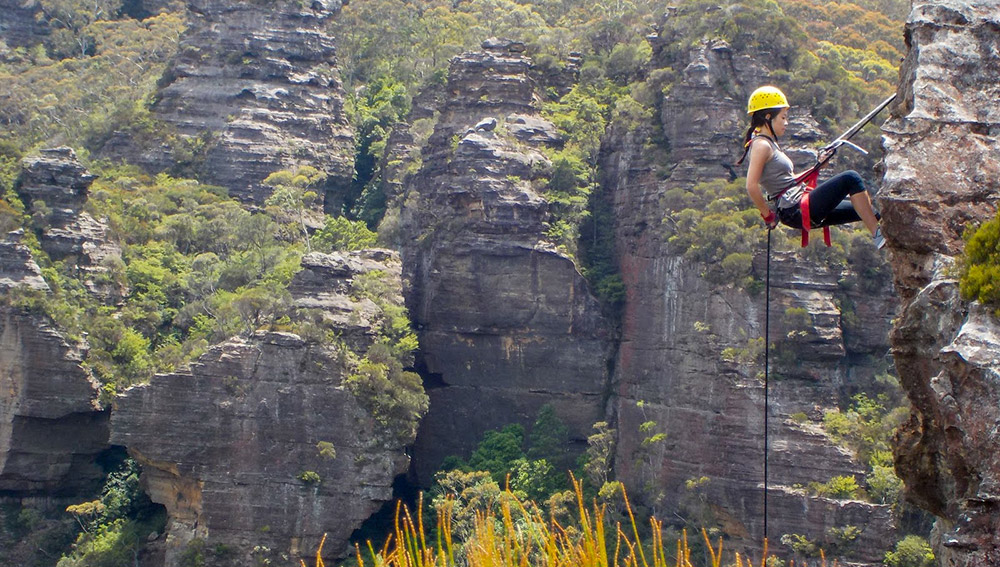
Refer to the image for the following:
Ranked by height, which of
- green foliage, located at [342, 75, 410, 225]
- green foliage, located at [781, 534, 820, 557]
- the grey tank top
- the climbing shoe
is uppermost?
green foliage, located at [342, 75, 410, 225]

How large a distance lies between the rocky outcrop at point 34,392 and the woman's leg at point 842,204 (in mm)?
33608

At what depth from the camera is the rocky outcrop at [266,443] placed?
36.7 metres

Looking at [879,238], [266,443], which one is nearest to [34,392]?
[266,443]

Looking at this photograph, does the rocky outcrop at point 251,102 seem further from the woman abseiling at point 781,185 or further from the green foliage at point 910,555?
the woman abseiling at point 781,185

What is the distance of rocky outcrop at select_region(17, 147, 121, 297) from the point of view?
42469mm

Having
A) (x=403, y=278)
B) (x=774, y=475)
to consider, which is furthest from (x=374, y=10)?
(x=774, y=475)

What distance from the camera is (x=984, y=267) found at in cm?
722

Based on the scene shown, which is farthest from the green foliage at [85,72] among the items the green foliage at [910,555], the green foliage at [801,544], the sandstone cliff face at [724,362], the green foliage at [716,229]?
the green foliage at [910,555]

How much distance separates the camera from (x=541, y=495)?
36.6m

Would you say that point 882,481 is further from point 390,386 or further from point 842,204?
point 842,204

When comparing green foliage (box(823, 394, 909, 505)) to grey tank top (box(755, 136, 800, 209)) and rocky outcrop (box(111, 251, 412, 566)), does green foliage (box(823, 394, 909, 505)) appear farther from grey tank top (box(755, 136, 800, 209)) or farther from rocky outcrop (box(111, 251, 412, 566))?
grey tank top (box(755, 136, 800, 209))

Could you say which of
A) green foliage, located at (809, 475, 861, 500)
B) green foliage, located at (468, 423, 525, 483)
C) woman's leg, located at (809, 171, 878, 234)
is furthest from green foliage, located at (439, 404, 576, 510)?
woman's leg, located at (809, 171, 878, 234)

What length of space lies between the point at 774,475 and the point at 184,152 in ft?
92.6

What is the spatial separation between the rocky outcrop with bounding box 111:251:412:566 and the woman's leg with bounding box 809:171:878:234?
1120 inches
